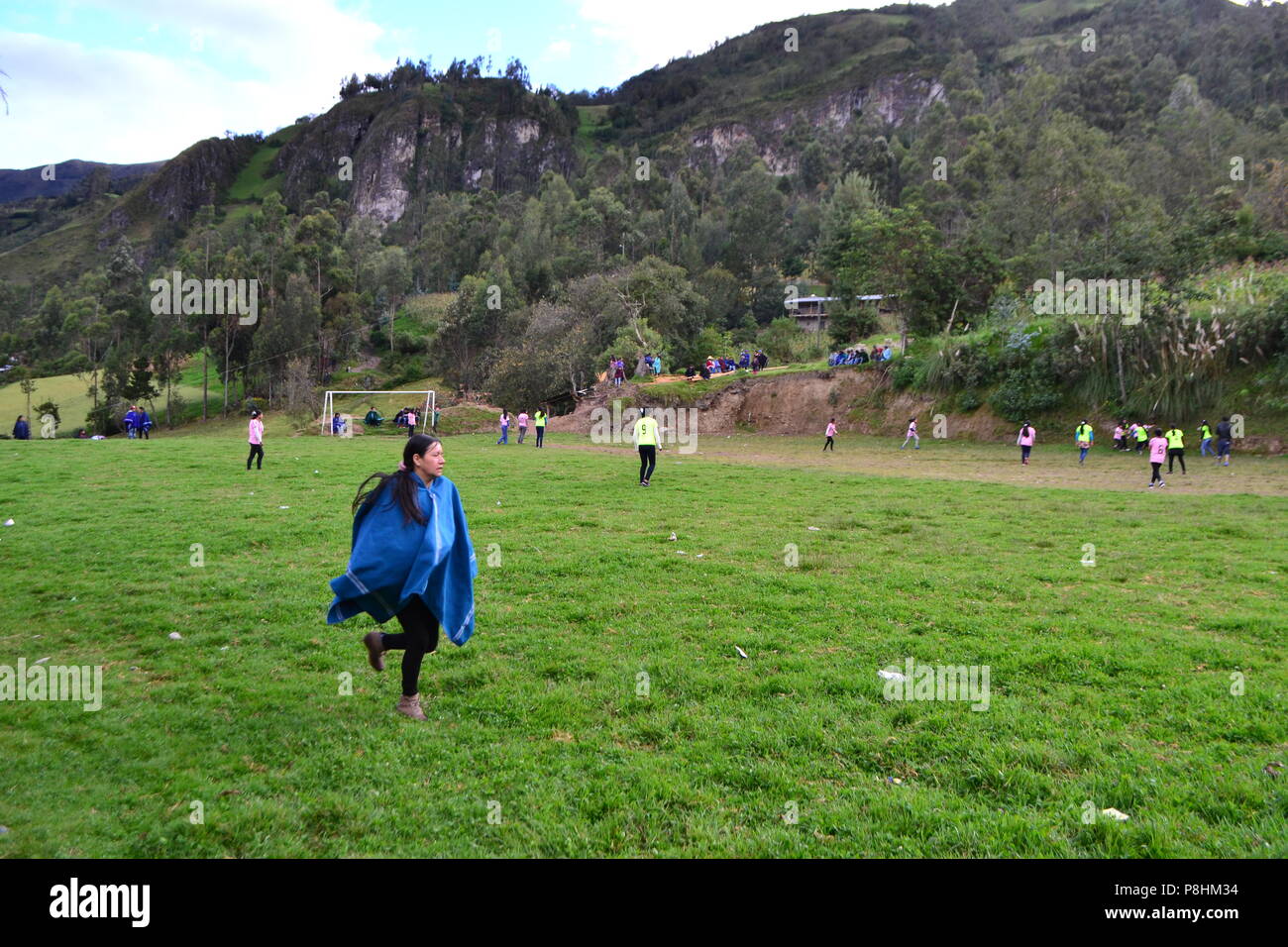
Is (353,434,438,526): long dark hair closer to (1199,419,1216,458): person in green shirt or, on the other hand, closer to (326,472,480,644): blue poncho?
(326,472,480,644): blue poncho

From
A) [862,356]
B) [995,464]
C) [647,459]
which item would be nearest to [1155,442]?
[995,464]

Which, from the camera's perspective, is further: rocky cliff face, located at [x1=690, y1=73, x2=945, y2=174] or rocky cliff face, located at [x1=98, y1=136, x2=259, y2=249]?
rocky cliff face, located at [x1=98, y1=136, x2=259, y2=249]

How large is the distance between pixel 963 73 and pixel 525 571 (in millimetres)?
161290

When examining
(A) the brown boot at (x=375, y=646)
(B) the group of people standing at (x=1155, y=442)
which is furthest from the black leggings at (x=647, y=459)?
(B) the group of people standing at (x=1155, y=442)

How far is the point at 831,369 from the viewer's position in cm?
4309

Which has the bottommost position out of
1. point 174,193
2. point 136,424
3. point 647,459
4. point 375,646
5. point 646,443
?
point 375,646

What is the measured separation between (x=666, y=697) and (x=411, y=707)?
75.3 inches

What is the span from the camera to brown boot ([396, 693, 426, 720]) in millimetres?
5457

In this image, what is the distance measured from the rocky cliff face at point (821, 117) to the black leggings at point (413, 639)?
167m

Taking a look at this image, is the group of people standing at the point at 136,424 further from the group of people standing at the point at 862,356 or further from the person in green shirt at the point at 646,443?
the group of people standing at the point at 862,356

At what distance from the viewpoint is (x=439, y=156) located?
182000mm

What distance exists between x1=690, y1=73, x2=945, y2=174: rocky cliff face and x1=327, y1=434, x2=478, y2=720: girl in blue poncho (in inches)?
6558

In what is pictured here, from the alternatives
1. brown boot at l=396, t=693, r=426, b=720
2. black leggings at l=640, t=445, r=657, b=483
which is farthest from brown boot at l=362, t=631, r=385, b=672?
black leggings at l=640, t=445, r=657, b=483

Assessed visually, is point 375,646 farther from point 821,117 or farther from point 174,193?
point 174,193
